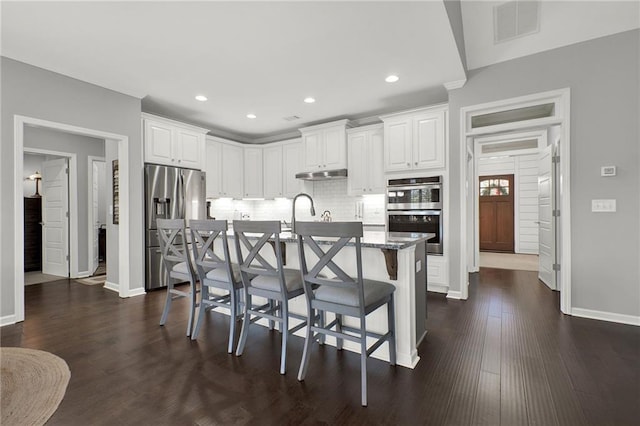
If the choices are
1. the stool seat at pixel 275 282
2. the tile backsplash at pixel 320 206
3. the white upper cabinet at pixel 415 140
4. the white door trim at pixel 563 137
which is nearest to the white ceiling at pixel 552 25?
the white door trim at pixel 563 137

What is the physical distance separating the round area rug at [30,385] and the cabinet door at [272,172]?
4.30 m

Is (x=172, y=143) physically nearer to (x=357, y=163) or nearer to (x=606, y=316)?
(x=357, y=163)

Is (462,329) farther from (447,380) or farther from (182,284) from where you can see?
(182,284)

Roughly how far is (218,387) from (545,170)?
532 cm

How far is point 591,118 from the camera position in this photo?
3207mm

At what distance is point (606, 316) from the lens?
10.4ft

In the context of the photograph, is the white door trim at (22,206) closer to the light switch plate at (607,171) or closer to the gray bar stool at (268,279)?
the gray bar stool at (268,279)

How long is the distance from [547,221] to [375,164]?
2.71 meters

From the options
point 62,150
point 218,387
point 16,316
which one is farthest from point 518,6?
point 62,150

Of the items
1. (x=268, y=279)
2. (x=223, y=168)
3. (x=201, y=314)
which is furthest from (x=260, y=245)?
(x=223, y=168)

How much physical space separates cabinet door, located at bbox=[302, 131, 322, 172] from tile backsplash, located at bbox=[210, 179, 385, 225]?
516 mm

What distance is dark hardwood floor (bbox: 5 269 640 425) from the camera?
174 centimetres

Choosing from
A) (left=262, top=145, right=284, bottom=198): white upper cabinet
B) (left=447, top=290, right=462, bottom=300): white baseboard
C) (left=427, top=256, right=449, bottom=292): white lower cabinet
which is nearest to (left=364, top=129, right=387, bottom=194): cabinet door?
(left=427, top=256, right=449, bottom=292): white lower cabinet

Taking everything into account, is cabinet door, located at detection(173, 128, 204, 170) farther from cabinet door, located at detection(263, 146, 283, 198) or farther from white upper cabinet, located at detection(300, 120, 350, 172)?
white upper cabinet, located at detection(300, 120, 350, 172)
